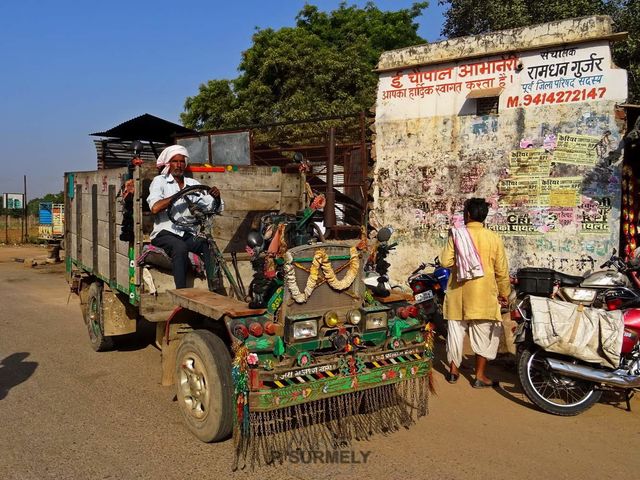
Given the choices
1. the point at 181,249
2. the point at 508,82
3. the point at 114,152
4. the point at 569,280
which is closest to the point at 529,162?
the point at 508,82

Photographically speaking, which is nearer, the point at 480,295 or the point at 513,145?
the point at 480,295

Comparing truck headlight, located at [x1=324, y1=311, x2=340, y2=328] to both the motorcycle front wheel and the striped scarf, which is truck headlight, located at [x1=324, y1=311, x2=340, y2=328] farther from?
the motorcycle front wheel

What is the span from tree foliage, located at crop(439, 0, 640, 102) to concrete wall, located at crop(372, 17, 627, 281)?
473 cm

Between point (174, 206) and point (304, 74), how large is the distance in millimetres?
12089

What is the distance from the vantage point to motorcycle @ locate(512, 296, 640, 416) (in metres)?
4.39

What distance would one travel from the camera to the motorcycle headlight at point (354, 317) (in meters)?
3.79

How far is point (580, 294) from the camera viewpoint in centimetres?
498

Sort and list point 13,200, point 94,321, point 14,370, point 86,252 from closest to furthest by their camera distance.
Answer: point 14,370 < point 94,321 < point 86,252 < point 13,200

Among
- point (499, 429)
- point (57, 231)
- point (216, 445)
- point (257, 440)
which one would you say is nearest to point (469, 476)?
point (499, 429)

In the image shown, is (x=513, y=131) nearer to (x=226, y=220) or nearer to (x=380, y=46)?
(x=226, y=220)

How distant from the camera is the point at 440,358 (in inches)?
249

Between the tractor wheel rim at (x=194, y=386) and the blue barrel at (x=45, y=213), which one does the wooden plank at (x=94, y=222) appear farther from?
the blue barrel at (x=45, y=213)

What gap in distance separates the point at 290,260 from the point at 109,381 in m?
2.90

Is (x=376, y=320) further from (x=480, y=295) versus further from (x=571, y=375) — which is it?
(x=571, y=375)
